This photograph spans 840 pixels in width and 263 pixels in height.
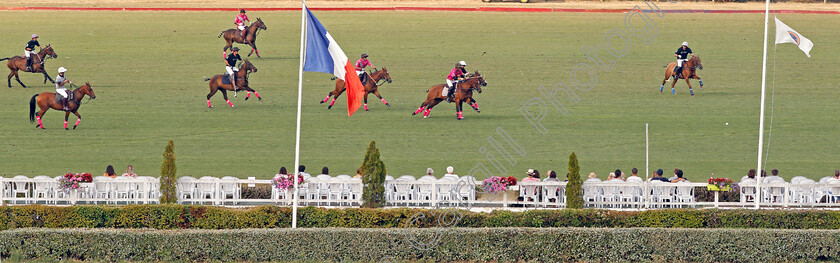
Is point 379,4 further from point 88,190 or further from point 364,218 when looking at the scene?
point 364,218

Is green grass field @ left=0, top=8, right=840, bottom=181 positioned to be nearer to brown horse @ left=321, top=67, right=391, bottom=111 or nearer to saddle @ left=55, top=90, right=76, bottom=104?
brown horse @ left=321, top=67, right=391, bottom=111

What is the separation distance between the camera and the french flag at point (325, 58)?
18.1 m

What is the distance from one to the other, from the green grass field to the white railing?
3862mm

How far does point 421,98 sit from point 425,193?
13.1 metres

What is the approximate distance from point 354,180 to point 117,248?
4.27m

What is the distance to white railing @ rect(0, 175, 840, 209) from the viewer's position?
63.7 ft

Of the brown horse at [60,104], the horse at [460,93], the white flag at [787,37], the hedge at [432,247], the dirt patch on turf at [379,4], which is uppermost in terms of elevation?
the dirt patch on turf at [379,4]

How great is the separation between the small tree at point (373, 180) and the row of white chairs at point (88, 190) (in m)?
3.40

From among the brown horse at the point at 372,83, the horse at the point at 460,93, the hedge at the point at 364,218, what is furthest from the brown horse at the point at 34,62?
the hedge at the point at 364,218

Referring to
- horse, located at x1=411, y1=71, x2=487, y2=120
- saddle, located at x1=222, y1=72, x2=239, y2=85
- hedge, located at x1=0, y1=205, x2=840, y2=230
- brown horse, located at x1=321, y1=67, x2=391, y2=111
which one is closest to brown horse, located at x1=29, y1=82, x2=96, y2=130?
saddle, located at x1=222, y1=72, x2=239, y2=85

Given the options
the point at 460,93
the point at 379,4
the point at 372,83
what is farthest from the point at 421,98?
the point at 379,4

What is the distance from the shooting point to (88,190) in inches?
772

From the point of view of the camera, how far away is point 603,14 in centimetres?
4572

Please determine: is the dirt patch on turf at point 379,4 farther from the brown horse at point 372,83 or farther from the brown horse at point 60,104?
the brown horse at point 60,104
